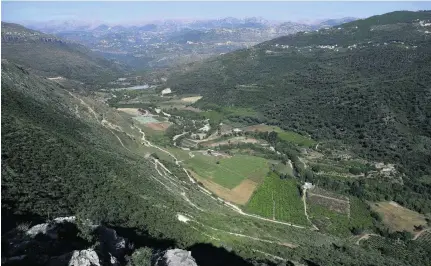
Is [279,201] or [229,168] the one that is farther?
[229,168]

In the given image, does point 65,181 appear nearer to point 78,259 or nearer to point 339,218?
point 78,259

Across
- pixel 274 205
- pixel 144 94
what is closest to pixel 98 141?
pixel 274 205

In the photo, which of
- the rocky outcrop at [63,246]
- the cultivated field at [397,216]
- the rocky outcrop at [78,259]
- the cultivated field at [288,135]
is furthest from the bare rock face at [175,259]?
the cultivated field at [288,135]

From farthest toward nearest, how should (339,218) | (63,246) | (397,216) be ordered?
1. (397,216)
2. (339,218)
3. (63,246)

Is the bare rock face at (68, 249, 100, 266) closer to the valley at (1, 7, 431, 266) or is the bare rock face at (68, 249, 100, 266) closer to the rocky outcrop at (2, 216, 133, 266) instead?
the rocky outcrop at (2, 216, 133, 266)

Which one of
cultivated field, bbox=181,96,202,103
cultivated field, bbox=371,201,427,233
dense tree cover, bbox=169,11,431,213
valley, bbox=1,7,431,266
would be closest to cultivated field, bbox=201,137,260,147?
valley, bbox=1,7,431,266

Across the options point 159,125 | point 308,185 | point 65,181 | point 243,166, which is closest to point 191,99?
point 159,125

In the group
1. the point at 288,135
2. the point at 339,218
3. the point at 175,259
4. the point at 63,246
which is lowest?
the point at 288,135
